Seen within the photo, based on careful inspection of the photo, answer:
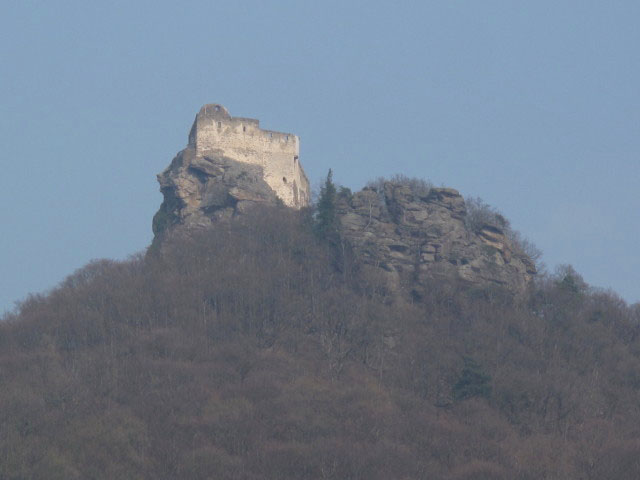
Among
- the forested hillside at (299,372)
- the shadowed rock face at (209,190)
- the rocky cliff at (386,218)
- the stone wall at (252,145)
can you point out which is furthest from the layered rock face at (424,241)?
the shadowed rock face at (209,190)

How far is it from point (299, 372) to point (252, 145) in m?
14.5

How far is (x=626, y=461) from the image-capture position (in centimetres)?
4822

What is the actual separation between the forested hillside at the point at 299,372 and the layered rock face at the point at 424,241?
86 centimetres

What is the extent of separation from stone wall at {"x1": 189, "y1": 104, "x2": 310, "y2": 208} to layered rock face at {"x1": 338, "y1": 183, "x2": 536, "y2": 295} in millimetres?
3503

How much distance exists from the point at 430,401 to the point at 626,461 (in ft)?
28.6

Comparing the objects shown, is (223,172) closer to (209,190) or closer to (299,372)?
Answer: (209,190)

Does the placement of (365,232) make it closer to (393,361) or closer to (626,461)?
(393,361)

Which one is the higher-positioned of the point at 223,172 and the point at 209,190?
the point at 223,172

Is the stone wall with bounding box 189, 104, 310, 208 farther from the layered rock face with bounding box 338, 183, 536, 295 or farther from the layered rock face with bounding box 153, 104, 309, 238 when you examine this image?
the layered rock face with bounding box 338, 183, 536, 295

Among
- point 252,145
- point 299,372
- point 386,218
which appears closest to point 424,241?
point 386,218

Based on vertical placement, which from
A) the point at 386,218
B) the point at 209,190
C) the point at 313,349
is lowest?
the point at 313,349

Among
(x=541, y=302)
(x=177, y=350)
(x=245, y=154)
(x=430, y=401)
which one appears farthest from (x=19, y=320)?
(x=541, y=302)

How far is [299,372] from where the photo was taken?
180 feet

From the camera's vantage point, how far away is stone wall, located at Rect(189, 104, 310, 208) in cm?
6488
